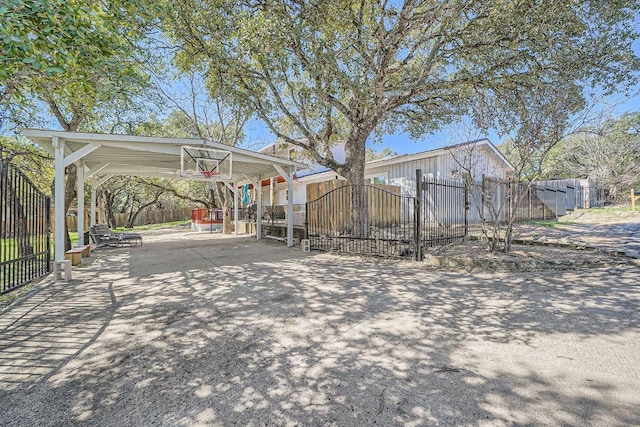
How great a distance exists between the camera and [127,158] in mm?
9891

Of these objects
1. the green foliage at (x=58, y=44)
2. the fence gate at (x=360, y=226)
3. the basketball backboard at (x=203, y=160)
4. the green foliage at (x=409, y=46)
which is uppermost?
the green foliage at (x=409, y=46)

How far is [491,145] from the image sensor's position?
49.2 ft

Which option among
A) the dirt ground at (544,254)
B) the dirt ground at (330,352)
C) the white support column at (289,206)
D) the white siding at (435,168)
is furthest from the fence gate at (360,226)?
the dirt ground at (330,352)

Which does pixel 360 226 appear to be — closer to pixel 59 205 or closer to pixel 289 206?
pixel 289 206

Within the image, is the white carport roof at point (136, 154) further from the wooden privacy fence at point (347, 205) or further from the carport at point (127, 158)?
the wooden privacy fence at point (347, 205)

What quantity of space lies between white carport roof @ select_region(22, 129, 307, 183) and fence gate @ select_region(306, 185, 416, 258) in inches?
79.5

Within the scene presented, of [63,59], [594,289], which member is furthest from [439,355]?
[63,59]

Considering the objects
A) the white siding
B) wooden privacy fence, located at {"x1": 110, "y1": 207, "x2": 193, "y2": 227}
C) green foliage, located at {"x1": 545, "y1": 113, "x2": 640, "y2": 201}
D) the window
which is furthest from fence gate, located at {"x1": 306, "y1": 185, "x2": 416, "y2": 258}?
wooden privacy fence, located at {"x1": 110, "y1": 207, "x2": 193, "y2": 227}

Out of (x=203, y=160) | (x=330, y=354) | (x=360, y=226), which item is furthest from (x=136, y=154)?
(x=330, y=354)

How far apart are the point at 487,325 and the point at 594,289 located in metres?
2.49

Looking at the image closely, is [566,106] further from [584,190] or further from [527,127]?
[584,190]

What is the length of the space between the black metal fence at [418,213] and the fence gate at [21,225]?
6476mm

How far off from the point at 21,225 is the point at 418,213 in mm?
7981

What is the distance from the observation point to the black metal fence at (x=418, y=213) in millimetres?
7336
